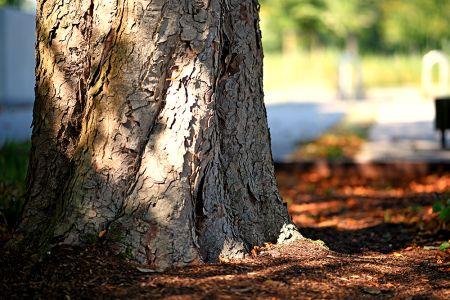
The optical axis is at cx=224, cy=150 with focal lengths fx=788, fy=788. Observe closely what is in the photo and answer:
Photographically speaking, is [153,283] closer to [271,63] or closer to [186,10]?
[186,10]

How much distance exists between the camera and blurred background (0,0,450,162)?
12.5 metres

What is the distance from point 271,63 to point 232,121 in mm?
32647

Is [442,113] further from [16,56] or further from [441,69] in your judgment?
[16,56]

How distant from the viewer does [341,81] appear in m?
26.7

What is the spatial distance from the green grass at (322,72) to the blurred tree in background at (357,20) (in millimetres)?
3755

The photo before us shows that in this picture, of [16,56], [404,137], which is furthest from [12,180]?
[16,56]

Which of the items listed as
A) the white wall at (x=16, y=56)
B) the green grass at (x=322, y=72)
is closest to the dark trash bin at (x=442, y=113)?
the white wall at (x=16, y=56)

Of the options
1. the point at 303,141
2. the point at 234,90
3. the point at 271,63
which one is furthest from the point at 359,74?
the point at 234,90

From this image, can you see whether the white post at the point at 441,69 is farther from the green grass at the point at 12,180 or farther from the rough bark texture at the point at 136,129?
the rough bark texture at the point at 136,129

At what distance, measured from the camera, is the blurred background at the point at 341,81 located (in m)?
12.5

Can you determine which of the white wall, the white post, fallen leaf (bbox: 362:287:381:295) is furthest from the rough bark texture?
the white wall

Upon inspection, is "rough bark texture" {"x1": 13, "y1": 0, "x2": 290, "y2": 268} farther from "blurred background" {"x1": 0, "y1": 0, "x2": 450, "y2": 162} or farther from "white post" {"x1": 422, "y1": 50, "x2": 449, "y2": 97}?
"white post" {"x1": 422, "y1": 50, "x2": 449, "y2": 97}

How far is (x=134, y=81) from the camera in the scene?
3775mm

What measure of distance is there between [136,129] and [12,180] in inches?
112
